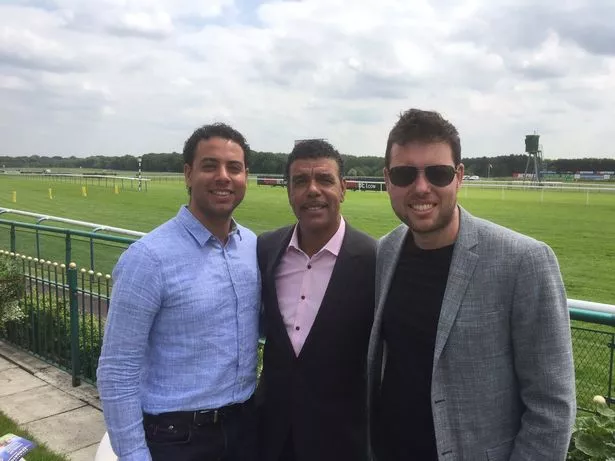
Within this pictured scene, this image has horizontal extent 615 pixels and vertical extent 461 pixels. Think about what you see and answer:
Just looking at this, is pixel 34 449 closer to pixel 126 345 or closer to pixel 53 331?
pixel 53 331

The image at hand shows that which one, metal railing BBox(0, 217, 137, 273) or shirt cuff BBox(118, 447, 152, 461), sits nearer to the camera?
shirt cuff BBox(118, 447, 152, 461)

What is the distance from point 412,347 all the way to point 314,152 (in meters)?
1.05

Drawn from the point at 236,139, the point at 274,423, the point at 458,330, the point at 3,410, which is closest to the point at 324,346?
the point at 274,423

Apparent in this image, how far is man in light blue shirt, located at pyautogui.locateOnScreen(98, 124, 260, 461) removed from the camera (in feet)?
7.51

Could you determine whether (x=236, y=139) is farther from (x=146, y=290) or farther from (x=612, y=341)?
(x=612, y=341)

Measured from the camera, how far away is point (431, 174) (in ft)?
7.19

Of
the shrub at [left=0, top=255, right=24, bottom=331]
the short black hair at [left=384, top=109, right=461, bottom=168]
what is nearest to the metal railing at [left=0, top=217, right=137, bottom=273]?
the shrub at [left=0, top=255, right=24, bottom=331]

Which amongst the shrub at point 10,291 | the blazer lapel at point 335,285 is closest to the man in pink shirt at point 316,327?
the blazer lapel at point 335,285

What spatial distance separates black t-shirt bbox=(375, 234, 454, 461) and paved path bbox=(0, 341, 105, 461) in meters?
3.25

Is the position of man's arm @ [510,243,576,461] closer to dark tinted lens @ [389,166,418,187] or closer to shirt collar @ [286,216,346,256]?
dark tinted lens @ [389,166,418,187]

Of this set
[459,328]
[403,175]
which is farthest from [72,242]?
[459,328]

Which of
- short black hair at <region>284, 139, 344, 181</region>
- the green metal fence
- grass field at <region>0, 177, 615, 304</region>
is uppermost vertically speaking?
short black hair at <region>284, 139, 344, 181</region>

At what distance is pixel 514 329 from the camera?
1.99m

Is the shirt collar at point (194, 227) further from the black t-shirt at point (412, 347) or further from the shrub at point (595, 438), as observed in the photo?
the shrub at point (595, 438)
